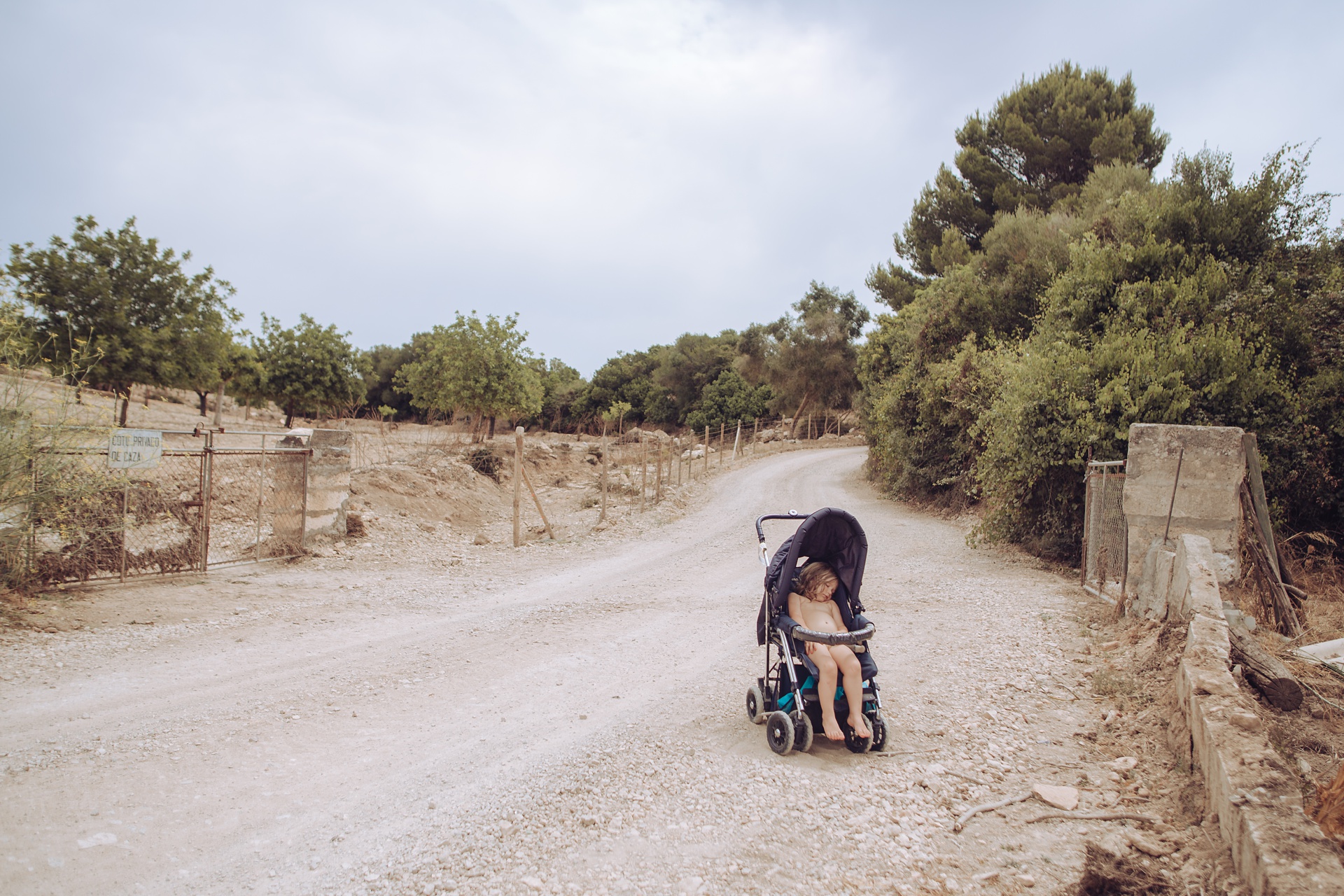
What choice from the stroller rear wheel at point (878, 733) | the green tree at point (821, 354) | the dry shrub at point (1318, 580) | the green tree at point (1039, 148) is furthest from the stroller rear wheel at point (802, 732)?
the green tree at point (821, 354)

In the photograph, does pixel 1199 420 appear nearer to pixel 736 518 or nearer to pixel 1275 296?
pixel 1275 296

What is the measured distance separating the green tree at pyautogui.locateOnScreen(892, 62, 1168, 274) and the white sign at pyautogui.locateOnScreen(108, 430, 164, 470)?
77.7 feet

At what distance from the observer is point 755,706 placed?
15.8ft

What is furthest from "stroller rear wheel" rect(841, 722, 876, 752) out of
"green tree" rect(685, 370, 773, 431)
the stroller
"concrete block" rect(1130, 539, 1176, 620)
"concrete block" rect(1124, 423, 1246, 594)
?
"green tree" rect(685, 370, 773, 431)

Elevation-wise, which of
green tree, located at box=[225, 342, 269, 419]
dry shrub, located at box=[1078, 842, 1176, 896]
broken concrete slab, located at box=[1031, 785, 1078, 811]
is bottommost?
broken concrete slab, located at box=[1031, 785, 1078, 811]

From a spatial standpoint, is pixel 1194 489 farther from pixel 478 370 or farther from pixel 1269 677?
pixel 478 370

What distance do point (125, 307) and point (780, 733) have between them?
25.9 metres

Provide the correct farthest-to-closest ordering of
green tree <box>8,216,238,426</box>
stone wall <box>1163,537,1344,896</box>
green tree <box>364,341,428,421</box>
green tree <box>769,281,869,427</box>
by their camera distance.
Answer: green tree <box>364,341,428,421</box>, green tree <box>769,281,869,427</box>, green tree <box>8,216,238,426</box>, stone wall <box>1163,537,1344,896</box>

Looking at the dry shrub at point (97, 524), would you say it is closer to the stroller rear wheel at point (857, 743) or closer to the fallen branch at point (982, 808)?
the stroller rear wheel at point (857, 743)

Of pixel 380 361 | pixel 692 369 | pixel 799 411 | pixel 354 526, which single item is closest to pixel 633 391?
pixel 692 369

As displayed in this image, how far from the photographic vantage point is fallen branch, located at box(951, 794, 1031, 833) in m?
3.54

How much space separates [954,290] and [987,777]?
18168mm

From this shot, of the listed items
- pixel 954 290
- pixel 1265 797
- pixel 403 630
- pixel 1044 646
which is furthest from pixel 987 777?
pixel 954 290

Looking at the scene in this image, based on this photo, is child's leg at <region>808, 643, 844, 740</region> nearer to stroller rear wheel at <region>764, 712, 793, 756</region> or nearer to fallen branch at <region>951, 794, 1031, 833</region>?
stroller rear wheel at <region>764, 712, 793, 756</region>
